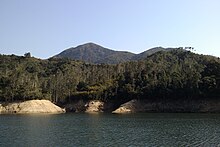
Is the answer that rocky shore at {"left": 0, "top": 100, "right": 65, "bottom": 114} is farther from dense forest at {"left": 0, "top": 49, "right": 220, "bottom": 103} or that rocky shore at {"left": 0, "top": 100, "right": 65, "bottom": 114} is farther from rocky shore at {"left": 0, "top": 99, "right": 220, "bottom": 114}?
dense forest at {"left": 0, "top": 49, "right": 220, "bottom": 103}

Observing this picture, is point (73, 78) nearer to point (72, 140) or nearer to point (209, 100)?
point (209, 100)

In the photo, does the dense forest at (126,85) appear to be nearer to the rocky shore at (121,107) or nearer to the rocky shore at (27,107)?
the rocky shore at (121,107)

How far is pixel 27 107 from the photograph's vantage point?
365 ft

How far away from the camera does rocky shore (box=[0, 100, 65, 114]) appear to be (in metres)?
110

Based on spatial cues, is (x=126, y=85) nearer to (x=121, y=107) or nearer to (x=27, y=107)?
(x=121, y=107)

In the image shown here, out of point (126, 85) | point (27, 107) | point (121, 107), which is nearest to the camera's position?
point (121, 107)

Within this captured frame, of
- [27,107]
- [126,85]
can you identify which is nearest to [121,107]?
[126,85]

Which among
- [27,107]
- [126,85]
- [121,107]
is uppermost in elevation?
[126,85]

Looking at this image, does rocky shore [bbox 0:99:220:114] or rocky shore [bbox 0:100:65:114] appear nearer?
rocky shore [bbox 0:99:220:114]

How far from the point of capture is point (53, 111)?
115 m

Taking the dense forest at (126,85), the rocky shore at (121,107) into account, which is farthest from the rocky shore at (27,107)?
the dense forest at (126,85)

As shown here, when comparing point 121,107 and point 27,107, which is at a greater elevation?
point 27,107

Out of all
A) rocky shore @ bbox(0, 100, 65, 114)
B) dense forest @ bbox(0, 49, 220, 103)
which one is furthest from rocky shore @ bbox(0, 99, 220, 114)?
dense forest @ bbox(0, 49, 220, 103)

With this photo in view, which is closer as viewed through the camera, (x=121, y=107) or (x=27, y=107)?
(x=121, y=107)
